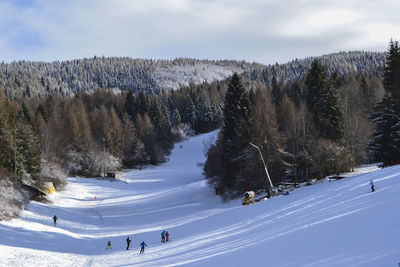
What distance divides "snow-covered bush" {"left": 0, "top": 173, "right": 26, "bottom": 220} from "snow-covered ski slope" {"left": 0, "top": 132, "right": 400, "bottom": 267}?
3.35 ft

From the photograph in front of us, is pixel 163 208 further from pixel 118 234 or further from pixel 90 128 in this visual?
pixel 90 128

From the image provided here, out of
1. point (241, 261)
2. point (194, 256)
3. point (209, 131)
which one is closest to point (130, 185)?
point (194, 256)

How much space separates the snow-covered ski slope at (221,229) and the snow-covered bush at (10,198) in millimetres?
1021

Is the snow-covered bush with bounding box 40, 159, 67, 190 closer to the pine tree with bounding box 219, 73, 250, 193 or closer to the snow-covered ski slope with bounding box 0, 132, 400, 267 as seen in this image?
the snow-covered ski slope with bounding box 0, 132, 400, 267

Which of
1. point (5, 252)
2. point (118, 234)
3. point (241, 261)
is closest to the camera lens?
point (241, 261)

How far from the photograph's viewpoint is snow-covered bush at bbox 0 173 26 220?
28.0 metres

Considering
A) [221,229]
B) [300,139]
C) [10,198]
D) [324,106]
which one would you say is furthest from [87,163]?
[221,229]

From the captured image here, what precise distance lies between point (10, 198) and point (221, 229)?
68.7ft

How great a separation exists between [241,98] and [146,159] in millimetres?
→ 47566

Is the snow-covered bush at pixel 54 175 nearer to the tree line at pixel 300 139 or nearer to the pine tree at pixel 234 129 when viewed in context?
the tree line at pixel 300 139

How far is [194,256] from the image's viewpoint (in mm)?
16891

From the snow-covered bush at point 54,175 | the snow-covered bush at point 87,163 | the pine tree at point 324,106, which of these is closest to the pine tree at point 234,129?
the pine tree at point 324,106

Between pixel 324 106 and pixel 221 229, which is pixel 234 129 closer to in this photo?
pixel 324 106

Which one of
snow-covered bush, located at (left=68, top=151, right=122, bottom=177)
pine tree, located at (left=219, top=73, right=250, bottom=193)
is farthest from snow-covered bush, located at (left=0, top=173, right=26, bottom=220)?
snow-covered bush, located at (left=68, top=151, right=122, bottom=177)
